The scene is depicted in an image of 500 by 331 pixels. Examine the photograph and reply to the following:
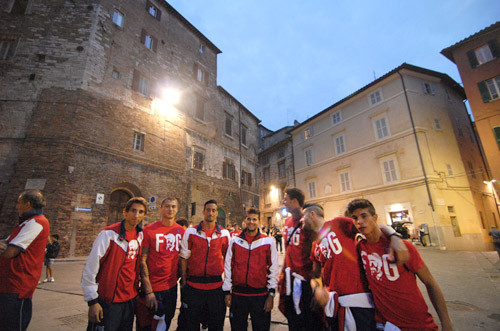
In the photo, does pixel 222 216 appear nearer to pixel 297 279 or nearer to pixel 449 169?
pixel 297 279

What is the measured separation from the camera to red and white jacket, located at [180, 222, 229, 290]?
10.2ft

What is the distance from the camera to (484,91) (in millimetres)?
14641

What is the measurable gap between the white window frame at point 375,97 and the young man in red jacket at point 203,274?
63.1 feet

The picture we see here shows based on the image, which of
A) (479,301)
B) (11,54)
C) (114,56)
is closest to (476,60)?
(479,301)

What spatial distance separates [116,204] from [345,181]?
17194 mm

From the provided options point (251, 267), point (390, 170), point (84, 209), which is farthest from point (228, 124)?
point (251, 267)

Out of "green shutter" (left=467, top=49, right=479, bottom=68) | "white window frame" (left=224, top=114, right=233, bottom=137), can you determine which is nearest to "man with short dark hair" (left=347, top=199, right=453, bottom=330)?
"white window frame" (left=224, top=114, right=233, bottom=137)

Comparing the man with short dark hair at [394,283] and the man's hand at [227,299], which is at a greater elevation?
the man with short dark hair at [394,283]

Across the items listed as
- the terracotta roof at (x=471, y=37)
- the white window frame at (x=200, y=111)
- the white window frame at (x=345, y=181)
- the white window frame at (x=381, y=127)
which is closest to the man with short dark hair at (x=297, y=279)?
the white window frame at (x=200, y=111)

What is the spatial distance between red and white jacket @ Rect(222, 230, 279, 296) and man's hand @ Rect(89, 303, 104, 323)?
140 centimetres

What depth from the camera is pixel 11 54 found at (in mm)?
12109

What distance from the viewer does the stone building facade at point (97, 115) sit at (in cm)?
1036

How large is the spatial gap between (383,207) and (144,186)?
54.0 ft

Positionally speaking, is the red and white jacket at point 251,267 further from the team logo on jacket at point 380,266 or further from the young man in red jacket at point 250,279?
the team logo on jacket at point 380,266
